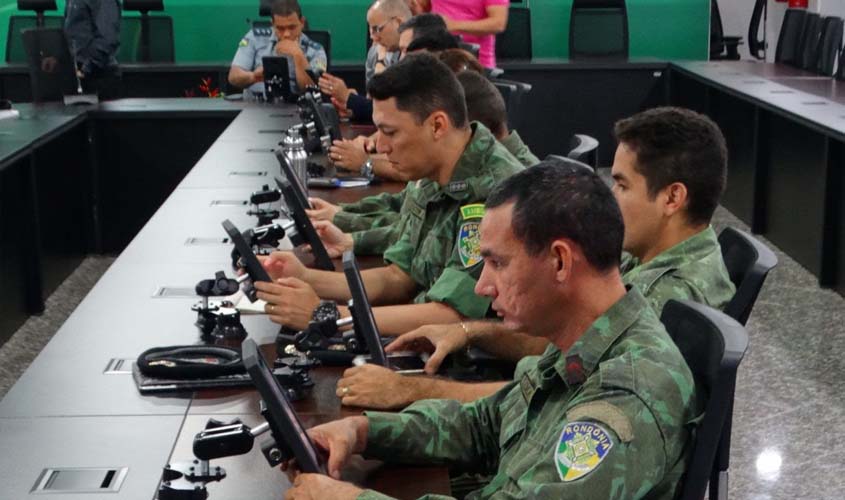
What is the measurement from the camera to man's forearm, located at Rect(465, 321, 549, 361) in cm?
266

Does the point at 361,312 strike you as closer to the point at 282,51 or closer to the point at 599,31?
the point at 282,51

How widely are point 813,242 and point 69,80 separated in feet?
12.5

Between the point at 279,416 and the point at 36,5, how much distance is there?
28.6 feet

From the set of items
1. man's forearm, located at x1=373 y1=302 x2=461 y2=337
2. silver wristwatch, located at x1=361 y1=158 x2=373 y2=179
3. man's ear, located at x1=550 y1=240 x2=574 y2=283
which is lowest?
silver wristwatch, located at x1=361 y1=158 x2=373 y2=179

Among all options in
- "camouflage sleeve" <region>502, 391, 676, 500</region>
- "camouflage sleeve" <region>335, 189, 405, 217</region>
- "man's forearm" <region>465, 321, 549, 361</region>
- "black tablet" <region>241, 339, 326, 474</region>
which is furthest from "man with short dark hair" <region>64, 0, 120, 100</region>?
"camouflage sleeve" <region>502, 391, 676, 500</region>

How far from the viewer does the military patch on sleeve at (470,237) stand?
9.26 feet

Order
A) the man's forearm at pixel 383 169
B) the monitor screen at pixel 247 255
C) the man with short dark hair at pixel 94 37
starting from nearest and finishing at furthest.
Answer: the monitor screen at pixel 247 255
the man's forearm at pixel 383 169
the man with short dark hair at pixel 94 37

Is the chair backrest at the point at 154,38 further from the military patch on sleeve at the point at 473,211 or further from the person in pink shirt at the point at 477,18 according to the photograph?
the military patch on sleeve at the point at 473,211

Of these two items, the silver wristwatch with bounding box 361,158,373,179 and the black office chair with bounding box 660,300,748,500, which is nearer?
the black office chair with bounding box 660,300,748,500

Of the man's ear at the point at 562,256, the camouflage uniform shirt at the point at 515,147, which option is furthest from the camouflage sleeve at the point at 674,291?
the camouflage uniform shirt at the point at 515,147

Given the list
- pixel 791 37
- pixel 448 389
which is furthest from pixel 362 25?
pixel 448 389

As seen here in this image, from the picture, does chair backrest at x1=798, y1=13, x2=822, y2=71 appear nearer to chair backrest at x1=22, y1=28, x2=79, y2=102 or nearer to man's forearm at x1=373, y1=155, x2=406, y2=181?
chair backrest at x1=22, y1=28, x2=79, y2=102

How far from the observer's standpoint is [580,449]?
5.22ft

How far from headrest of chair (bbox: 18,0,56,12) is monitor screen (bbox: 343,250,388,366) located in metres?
8.04
